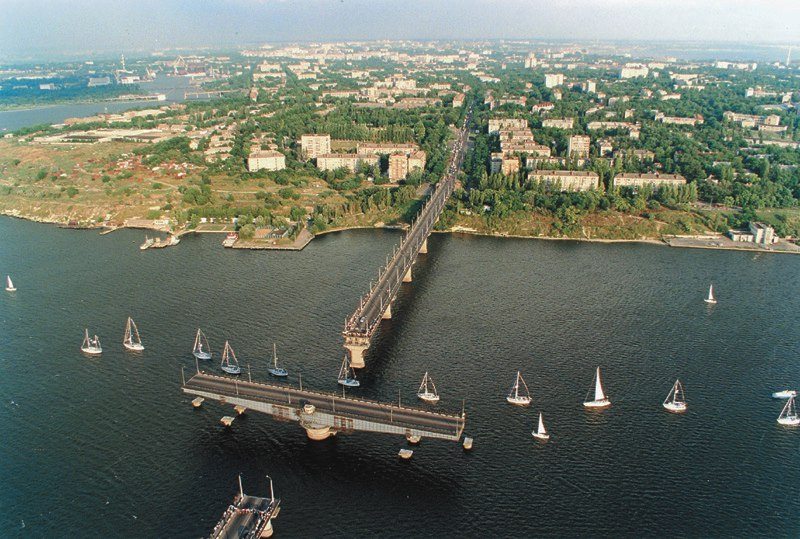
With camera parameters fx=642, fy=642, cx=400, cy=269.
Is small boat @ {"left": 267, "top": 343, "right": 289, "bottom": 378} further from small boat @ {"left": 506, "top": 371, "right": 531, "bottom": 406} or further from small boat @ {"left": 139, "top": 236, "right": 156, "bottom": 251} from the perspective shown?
small boat @ {"left": 139, "top": 236, "right": 156, "bottom": 251}

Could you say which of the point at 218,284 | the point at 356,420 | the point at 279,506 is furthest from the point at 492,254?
the point at 279,506

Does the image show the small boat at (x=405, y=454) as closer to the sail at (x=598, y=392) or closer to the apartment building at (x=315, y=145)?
the sail at (x=598, y=392)

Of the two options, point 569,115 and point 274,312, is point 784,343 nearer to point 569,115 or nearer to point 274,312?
point 274,312

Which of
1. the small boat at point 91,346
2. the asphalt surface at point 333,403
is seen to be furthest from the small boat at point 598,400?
the small boat at point 91,346

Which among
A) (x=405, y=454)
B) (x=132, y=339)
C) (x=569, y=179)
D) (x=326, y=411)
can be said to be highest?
(x=569, y=179)

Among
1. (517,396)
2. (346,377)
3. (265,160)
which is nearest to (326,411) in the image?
(346,377)

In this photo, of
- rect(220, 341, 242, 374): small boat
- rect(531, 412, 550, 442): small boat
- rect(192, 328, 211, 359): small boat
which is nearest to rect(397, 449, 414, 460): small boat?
rect(531, 412, 550, 442): small boat

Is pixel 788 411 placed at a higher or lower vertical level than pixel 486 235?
lower

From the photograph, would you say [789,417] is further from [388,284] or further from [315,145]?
[315,145]
